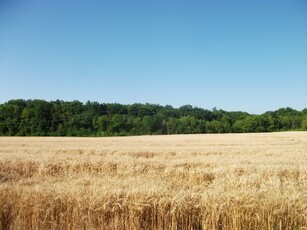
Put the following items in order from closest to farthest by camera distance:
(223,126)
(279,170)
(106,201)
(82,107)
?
(106,201)
(279,170)
(223,126)
(82,107)

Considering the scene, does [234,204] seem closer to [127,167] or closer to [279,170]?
[279,170]

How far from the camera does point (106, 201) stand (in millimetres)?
5785

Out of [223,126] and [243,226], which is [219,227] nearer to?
[243,226]

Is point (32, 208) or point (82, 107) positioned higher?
point (82, 107)

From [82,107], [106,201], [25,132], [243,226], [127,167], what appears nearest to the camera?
[243,226]

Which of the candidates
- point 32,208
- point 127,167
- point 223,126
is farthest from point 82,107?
point 32,208

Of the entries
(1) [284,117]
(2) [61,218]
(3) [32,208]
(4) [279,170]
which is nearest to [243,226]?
(2) [61,218]

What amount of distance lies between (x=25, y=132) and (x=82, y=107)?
22.9m

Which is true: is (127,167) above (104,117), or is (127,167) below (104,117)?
below

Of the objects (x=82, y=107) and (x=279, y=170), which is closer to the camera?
(x=279, y=170)

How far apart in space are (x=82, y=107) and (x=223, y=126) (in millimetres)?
43038

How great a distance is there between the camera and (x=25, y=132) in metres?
75.9

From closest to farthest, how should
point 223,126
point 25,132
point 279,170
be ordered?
1. point 279,170
2. point 25,132
3. point 223,126

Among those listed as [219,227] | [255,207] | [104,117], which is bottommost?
[219,227]
